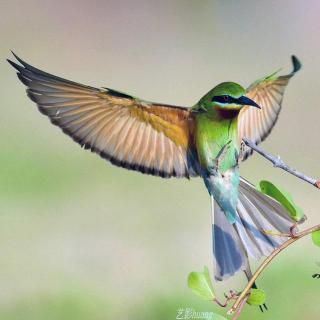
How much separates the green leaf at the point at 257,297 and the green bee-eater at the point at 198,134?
4.6 inches

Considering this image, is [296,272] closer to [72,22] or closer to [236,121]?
[236,121]

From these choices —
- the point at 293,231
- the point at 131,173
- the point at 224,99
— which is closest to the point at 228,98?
the point at 224,99

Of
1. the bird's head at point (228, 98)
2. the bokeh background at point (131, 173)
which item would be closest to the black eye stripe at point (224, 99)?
the bird's head at point (228, 98)

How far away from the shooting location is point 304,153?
237 centimetres

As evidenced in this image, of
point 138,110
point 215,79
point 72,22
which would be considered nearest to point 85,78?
point 215,79

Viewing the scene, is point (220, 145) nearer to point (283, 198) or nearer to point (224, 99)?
point (224, 99)

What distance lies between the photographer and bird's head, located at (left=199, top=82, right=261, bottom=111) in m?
0.55

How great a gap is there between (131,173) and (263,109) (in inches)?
66.8

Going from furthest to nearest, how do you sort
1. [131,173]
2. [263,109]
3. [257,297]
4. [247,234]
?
[131,173] < [263,109] < [247,234] < [257,297]

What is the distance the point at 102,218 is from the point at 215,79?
35.0 inches

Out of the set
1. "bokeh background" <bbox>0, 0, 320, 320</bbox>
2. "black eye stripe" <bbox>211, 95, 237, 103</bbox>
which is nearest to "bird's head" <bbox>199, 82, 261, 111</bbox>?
"black eye stripe" <bbox>211, 95, 237, 103</bbox>

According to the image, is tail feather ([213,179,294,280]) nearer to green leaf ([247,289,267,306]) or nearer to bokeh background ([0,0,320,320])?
green leaf ([247,289,267,306])

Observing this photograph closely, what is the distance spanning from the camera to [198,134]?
0.63 meters

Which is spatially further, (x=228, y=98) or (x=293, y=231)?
(x=228, y=98)
